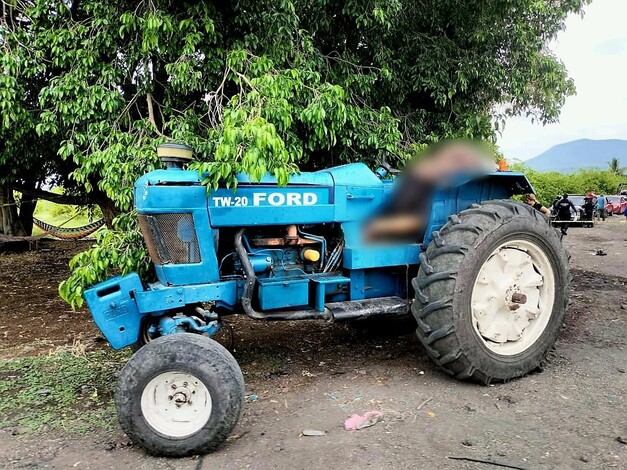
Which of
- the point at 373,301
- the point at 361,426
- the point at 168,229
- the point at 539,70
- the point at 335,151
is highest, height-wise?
the point at 539,70

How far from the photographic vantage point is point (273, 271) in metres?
4.11

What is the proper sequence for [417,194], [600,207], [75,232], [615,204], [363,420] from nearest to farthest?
[363,420] → [417,194] → [75,232] → [600,207] → [615,204]

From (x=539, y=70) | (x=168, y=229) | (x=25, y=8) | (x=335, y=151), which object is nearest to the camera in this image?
(x=168, y=229)

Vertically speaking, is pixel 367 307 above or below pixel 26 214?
below

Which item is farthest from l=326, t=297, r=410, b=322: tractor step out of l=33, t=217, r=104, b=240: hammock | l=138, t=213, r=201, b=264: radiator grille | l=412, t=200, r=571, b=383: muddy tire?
l=33, t=217, r=104, b=240: hammock

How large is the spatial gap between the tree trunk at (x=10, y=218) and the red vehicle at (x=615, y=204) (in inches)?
980

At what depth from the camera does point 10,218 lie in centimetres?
1316

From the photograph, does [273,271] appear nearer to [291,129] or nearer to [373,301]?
[373,301]

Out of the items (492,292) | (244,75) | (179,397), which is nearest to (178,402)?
(179,397)

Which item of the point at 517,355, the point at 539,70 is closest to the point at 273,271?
the point at 517,355

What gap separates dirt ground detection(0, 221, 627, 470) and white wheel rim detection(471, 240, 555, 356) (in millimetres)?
327

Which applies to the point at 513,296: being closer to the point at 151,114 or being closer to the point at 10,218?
the point at 151,114

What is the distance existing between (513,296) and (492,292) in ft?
0.52

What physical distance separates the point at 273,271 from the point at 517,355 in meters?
1.91
